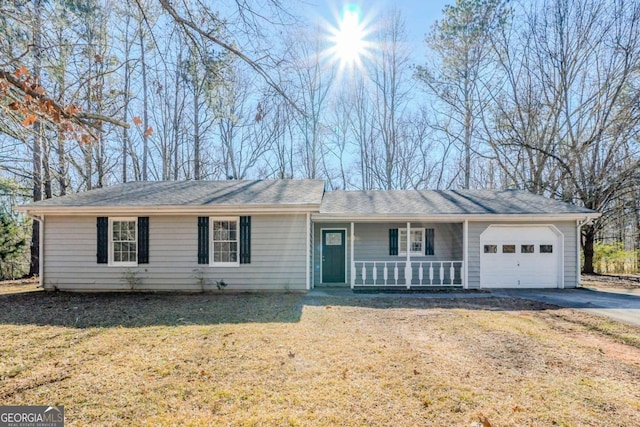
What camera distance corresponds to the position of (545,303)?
322 inches

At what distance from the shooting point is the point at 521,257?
1031cm

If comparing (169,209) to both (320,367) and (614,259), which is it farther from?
(614,259)

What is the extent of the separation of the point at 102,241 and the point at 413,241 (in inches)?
380

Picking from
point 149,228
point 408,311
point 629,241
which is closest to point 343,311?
point 408,311

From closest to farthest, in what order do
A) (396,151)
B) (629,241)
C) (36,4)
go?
(36,4) < (396,151) < (629,241)

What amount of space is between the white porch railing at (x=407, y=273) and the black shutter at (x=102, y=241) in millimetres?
7287

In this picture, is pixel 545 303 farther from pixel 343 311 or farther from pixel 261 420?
pixel 261 420

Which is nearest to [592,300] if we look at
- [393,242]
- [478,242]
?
[478,242]

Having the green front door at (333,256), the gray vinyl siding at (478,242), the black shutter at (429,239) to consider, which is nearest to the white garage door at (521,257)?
the gray vinyl siding at (478,242)

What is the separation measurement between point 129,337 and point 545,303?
9.14 metres

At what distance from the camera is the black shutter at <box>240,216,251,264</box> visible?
941 centimetres

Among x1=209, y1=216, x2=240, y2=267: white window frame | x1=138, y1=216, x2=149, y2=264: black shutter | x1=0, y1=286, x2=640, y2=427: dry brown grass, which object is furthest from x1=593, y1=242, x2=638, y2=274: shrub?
x1=138, y1=216, x2=149, y2=264: black shutter

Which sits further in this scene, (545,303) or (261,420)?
(545,303)

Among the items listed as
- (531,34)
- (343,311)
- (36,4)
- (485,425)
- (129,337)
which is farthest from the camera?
(531,34)
